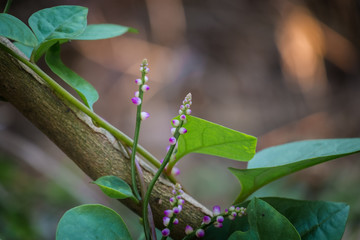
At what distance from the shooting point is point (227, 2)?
226cm

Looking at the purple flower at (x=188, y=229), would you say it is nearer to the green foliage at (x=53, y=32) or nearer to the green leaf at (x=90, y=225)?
the green leaf at (x=90, y=225)

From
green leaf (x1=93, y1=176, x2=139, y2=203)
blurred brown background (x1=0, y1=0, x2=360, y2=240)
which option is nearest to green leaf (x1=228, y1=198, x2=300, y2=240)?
green leaf (x1=93, y1=176, x2=139, y2=203)

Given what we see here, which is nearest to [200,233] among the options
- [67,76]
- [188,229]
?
[188,229]

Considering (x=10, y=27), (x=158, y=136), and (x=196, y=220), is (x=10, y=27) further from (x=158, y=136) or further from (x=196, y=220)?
(x=158, y=136)

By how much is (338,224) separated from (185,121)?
7.8 inches

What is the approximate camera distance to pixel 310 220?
359mm

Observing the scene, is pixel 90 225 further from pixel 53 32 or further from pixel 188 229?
pixel 53 32

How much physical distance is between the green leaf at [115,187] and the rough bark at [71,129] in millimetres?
19

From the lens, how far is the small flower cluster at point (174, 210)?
338 millimetres

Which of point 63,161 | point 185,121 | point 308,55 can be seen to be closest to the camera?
point 185,121

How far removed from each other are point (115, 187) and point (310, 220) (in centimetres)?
22

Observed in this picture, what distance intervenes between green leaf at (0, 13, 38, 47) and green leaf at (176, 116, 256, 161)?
0.65 ft

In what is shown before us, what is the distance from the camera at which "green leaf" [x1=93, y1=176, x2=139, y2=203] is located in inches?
12.9

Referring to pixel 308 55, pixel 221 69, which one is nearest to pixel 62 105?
pixel 221 69
